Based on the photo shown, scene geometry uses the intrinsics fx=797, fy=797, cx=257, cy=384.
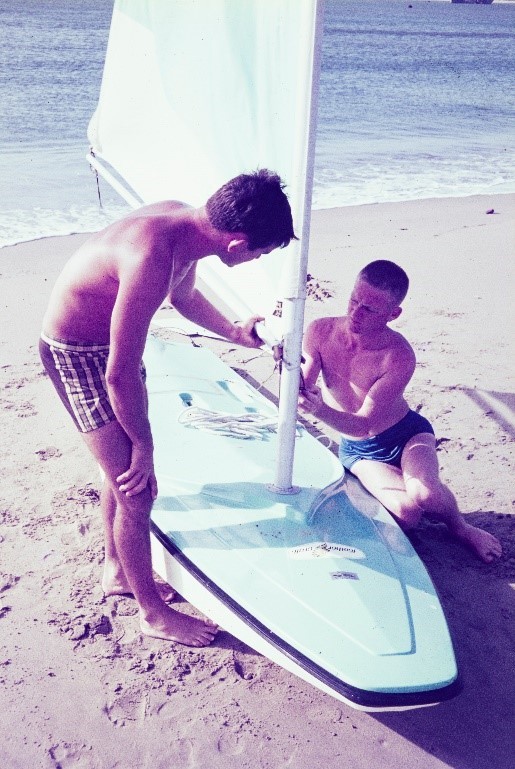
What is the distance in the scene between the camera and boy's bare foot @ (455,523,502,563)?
11.1ft

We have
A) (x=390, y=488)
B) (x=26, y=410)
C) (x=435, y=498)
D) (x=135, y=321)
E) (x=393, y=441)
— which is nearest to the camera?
(x=135, y=321)

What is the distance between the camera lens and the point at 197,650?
2.88 meters

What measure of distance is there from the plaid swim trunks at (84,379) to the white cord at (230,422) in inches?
41.5

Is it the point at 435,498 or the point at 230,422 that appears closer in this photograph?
the point at 435,498

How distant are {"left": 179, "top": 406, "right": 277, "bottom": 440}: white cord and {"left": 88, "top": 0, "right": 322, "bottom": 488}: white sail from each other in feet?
1.78

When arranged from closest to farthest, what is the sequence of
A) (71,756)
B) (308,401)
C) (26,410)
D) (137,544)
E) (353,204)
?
(71,756)
(137,544)
(308,401)
(26,410)
(353,204)

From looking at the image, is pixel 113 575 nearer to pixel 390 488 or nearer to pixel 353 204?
pixel 390 488

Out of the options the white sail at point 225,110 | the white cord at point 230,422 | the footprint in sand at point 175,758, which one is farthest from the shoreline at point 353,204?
the footprint in sand at point 175,758

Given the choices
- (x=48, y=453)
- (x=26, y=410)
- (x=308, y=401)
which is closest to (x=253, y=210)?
(x=308, y=401)

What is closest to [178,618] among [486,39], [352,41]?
[352,41]

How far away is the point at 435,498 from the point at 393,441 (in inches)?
14.3

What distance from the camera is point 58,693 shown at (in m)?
2.67

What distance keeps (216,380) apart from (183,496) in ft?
3.83

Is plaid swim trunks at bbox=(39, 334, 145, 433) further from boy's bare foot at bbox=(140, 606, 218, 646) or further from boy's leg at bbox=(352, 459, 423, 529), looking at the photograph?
boy's leg at bbox=(352, 459, 423, 529)
